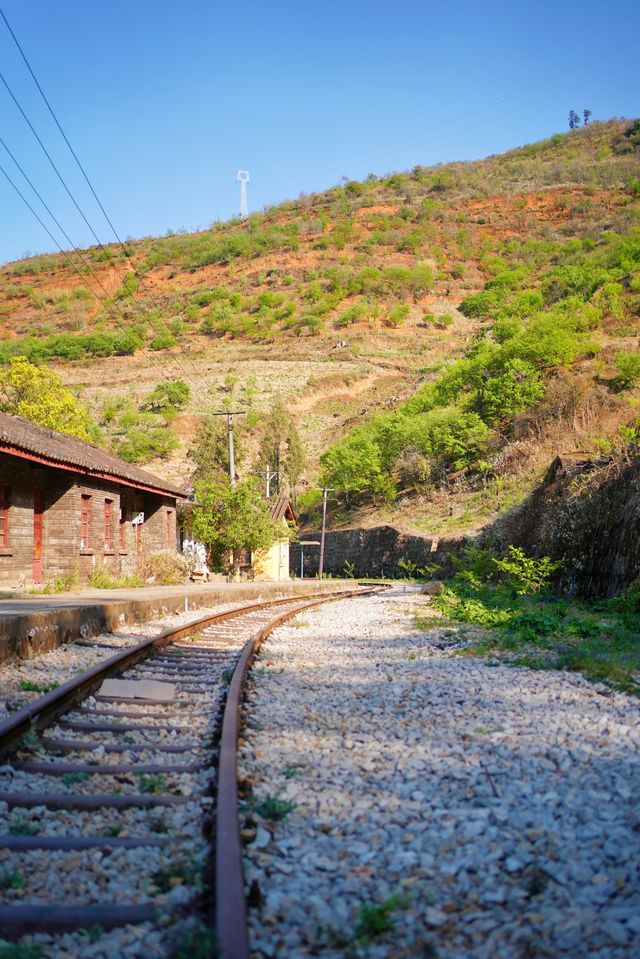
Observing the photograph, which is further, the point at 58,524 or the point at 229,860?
the point at 58,524

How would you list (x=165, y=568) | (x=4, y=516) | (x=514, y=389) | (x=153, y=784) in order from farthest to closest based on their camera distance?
(x=514, y=389) → (x=165, y=568) → (x=4, y=516) → (x=153, y=784)

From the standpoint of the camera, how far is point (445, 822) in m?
3.54

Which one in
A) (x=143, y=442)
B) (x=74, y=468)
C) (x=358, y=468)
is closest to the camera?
(x=74, y=468)

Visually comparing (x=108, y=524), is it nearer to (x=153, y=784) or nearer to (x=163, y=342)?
(x=153, y=784)

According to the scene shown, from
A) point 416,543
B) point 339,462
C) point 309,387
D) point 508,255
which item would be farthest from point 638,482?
point 508,255

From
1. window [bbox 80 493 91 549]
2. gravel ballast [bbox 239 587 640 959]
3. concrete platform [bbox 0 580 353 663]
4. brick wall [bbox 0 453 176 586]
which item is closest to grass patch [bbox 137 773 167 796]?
gravel ballast [bbox 239 587 640 959]

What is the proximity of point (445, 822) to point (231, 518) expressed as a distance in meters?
29.8

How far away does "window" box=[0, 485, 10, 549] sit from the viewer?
17391 mm

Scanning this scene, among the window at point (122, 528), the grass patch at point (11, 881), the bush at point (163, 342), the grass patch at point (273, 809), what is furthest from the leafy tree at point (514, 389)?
→ the bush at point (163, 342)

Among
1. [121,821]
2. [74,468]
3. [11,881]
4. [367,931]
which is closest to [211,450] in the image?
[74,468]

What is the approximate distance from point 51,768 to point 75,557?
16.2 metres

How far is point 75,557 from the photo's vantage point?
19734mm

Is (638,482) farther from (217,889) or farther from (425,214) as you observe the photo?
(425,214)

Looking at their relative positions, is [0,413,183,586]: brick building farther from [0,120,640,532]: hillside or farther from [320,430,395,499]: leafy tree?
[320,430,395,499]: leafy tree
